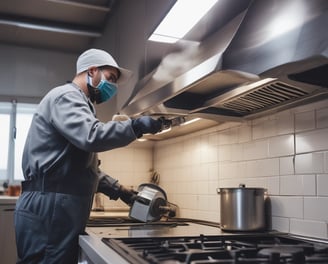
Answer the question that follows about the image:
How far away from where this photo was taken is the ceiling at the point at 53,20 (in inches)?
120

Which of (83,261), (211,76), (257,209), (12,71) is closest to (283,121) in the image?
(257,209)

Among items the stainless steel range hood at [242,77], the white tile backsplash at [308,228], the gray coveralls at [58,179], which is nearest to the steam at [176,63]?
the stainless steel range hood at [242,77]

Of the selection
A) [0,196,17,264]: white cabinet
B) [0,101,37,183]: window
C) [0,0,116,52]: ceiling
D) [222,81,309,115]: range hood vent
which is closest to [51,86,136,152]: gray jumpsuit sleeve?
[222,81,309,115]: range hood vent

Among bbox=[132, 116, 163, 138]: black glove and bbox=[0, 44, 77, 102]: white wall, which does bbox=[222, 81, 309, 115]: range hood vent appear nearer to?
bbox=[132, 116, 163, 138]: black glove

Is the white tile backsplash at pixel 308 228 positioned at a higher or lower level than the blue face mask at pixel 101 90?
lower

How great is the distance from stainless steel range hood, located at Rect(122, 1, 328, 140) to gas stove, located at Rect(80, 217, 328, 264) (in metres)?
0.48

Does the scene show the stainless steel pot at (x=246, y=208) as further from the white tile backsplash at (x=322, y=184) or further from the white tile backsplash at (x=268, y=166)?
the white tile backsplash at (x=322, y=184)

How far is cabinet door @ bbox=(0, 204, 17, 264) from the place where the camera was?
298cm

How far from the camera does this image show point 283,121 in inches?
63.7

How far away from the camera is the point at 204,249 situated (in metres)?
1.22

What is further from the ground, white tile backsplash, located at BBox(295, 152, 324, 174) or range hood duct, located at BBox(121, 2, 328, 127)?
range hood duct, located at BBox(121, 2, 328, 127)

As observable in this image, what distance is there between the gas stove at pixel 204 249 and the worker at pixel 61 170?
118mm

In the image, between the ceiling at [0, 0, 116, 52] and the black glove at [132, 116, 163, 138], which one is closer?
the black glove at [132, 116, 163, 138]

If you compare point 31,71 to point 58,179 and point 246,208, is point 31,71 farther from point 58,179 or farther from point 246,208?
point 246,208
